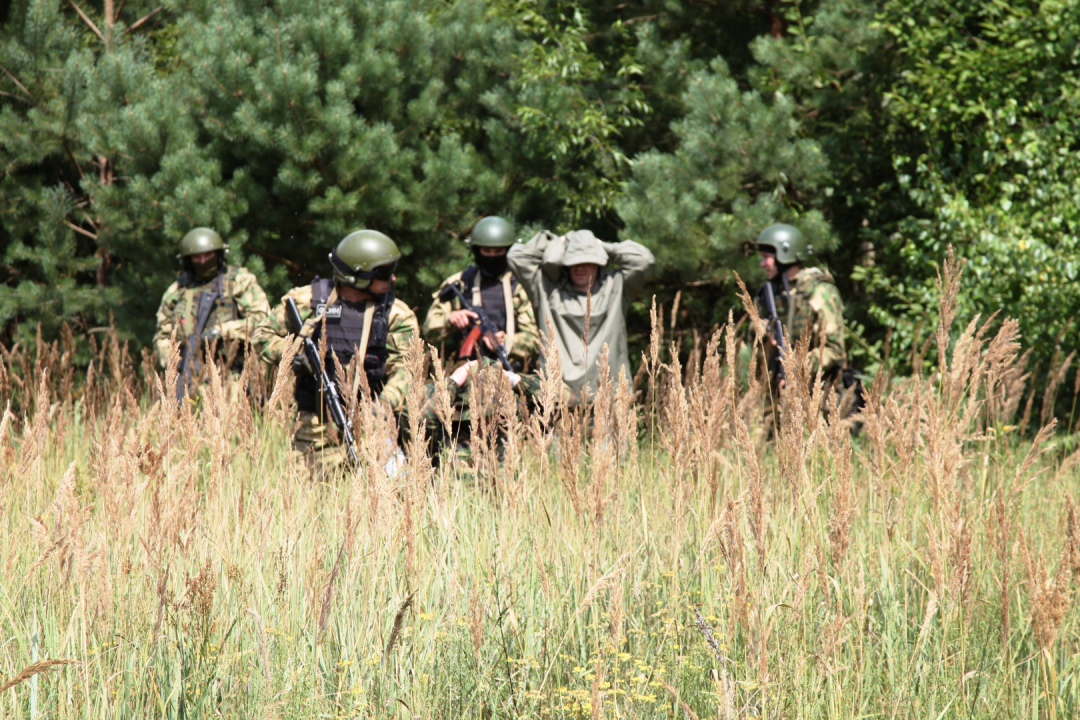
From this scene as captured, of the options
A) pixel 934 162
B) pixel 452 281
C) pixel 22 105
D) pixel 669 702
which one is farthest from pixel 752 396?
pixel 22 105

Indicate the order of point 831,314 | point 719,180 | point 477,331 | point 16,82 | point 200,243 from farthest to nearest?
point 16,82 → point 719,180 → point 200,243 → point 831,314 → point 477,331

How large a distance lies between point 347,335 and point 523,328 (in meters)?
1.06

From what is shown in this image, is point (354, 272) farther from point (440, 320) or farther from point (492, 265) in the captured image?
point (492, 265)

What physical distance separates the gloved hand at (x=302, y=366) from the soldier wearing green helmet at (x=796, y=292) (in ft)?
8.20

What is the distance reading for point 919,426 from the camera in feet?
8.41

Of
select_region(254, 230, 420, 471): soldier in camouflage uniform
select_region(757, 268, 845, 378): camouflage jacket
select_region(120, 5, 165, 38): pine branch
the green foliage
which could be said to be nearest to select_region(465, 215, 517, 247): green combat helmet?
select_region(254, 230, 420, 471): soldier in camouflage uniform

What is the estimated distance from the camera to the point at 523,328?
559 centimetres

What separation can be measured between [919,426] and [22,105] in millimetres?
7825

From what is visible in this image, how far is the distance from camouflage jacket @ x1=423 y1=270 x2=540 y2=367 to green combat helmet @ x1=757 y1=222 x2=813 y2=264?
1463 mm

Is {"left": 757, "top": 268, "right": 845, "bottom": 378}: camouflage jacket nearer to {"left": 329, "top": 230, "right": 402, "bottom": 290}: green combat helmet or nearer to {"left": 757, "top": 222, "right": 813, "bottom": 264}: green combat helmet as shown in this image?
{"left": 757, "top": 222, "right": 813, "bottom": 264}: green combat helmet

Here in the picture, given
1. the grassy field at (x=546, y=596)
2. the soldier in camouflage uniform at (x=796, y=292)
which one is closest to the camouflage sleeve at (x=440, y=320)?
the soldier in camouflage uniform at (x=796, y=292)

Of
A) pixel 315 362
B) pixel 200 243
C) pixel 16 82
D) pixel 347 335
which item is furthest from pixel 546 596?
pixel 16 82

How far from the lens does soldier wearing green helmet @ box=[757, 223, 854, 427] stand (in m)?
5.76

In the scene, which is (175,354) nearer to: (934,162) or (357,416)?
(357,416)
